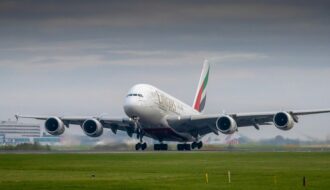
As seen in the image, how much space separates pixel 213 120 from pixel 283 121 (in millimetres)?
9079

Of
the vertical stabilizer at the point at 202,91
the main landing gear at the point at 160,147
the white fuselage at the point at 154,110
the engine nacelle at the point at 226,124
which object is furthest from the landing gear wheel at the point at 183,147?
the vertical stabilizer at the point at 202,91

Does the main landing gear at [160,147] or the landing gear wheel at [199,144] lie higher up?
the landing gear wheel at [199,144]

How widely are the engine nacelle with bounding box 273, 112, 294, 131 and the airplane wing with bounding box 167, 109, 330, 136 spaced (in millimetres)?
408

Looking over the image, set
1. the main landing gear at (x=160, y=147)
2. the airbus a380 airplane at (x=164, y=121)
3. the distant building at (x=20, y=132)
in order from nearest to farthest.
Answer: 1. the airbus a380 airplane at (x=164, y=121)
2. the main landing gear at (x=160, y=147)
3. the distant building at (x=20, y=132)

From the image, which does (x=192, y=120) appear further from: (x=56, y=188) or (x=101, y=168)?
(x=56, y=188)

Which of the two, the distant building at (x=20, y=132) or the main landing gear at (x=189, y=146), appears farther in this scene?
the distant building at (x=20, y=132)

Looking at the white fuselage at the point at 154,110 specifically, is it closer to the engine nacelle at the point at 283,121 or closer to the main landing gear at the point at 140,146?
the main landing gear at the point at 140,146

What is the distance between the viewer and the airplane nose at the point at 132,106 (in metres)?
88.9

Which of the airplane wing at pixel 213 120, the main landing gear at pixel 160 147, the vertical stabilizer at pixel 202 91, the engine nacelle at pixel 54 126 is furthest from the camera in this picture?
the vertical stabilizer at pixel 202 91

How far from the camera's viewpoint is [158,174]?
163 ft

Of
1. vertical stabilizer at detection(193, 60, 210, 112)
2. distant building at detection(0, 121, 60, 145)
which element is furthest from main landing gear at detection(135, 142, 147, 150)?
distant building at detection(0, 121, 60, 145)

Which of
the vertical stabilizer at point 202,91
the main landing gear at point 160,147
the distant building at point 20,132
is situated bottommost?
the main landing gear at point 160,147

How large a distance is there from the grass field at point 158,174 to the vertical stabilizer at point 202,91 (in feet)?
141

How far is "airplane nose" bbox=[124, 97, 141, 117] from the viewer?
3501 inches
